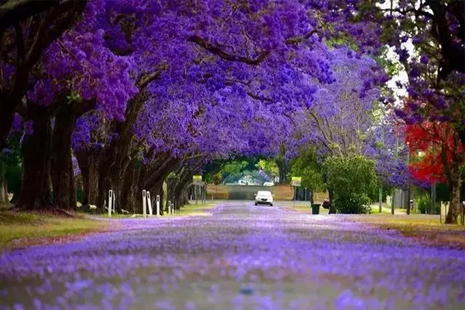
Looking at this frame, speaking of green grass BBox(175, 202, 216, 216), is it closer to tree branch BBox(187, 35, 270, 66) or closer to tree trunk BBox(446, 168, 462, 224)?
tree trunk BBox(446, 168, 462, 224)

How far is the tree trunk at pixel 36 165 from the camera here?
113 feet

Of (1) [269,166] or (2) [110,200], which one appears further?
(1) [269,166]

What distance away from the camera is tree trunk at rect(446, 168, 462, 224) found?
40.5 m

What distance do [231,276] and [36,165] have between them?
76.3 feet

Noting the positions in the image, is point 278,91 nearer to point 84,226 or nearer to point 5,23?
point 84,226

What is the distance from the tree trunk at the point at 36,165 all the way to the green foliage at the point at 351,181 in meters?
27.2

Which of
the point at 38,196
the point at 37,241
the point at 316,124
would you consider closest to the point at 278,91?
the point at 38,196

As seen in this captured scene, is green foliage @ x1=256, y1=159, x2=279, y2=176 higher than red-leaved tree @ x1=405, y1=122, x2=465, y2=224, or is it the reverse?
green foliage @ x1=256, y1=159, x2=279, y2=176

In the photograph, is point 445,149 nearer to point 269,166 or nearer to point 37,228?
point 37,228

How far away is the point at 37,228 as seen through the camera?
27.2m

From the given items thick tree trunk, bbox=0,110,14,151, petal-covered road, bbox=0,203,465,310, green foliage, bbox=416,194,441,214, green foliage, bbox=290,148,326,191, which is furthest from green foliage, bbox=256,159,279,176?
petal-covered road, bbox=0,203,465,310

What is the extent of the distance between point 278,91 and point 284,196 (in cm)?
9287

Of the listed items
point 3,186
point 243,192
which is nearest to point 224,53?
point 3,186

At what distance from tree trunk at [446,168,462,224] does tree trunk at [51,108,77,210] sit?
15389 millimetres
